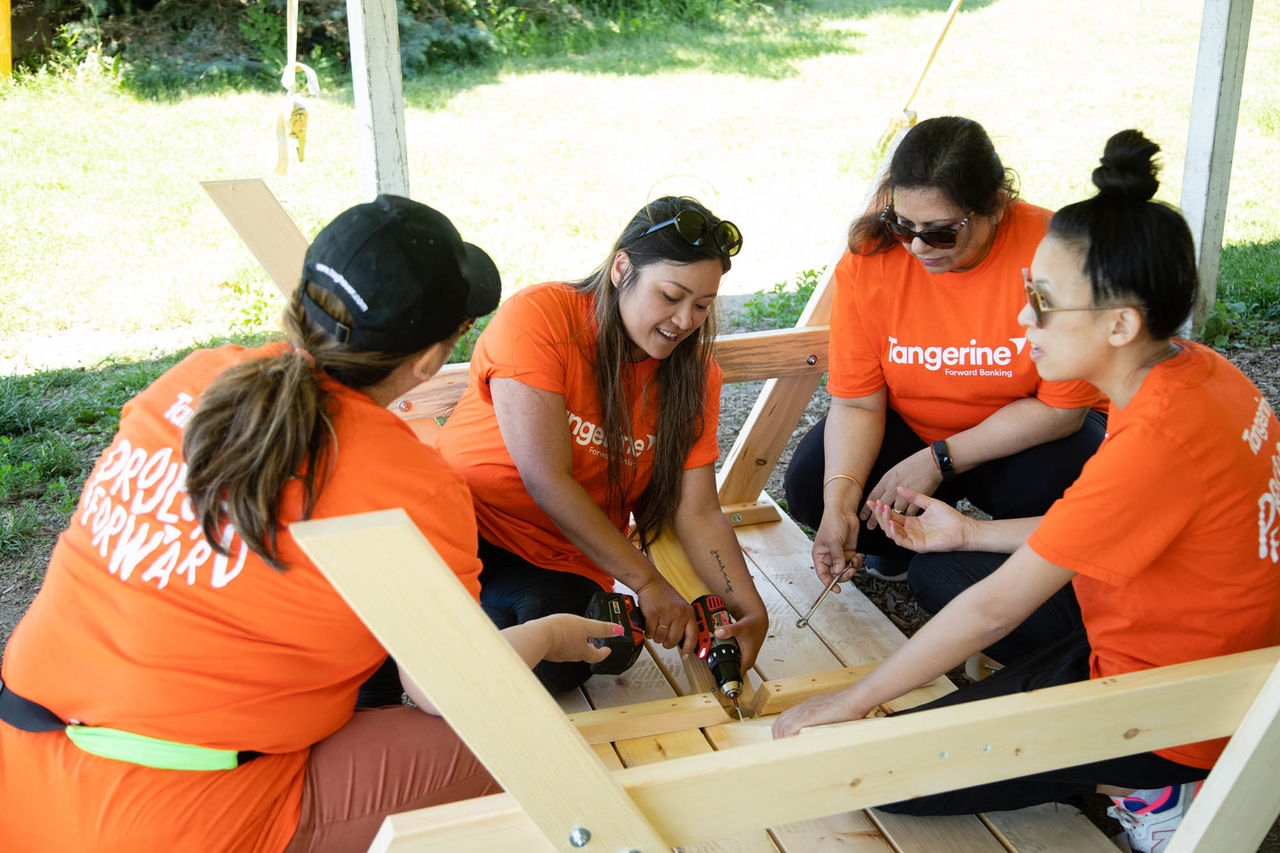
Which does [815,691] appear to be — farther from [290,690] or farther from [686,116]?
[686,116]

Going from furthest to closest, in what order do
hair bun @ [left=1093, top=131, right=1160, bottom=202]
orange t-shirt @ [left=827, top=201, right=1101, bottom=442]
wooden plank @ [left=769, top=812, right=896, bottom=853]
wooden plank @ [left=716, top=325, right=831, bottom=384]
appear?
1. wooden plank @ [left=716, top=325, right=831, bottom=384]
2. orange t-shirt @ [left=827, top=201, right=1101, bottom=442]
3. wooden plank @ [left=769, top=812, right=896, bottom=853]
4. hair bun @ [left=1093, top=131, right=1160, bottom=202]

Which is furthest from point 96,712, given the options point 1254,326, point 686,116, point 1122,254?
point 686,116

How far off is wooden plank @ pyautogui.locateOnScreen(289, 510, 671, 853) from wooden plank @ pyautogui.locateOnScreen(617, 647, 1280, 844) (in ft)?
0.20

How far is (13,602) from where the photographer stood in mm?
3248

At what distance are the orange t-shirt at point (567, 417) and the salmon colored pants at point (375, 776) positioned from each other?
2.73ft

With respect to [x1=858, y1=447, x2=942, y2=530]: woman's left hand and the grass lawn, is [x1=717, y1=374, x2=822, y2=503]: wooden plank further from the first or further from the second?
the grass lawn

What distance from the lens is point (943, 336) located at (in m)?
2.69

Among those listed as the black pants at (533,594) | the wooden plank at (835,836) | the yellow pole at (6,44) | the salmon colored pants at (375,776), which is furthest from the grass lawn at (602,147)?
the salmon colored pants at (375,776)

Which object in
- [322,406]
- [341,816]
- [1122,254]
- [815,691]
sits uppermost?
[1122,254]

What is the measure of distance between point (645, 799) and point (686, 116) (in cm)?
977

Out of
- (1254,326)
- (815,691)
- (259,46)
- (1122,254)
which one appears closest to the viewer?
(1122,254)

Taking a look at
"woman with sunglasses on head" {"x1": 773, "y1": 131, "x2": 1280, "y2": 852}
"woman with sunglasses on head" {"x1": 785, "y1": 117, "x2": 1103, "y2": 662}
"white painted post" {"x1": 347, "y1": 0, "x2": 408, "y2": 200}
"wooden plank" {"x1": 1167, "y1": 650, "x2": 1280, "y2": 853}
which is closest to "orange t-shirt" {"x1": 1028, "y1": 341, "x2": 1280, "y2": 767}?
"woman with sunglasses on head" {"x1": 773, "y1": 131, "x2": 1280, "y2": 852}

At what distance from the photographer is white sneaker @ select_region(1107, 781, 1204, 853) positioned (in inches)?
79.4

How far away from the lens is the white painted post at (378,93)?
3.18m
